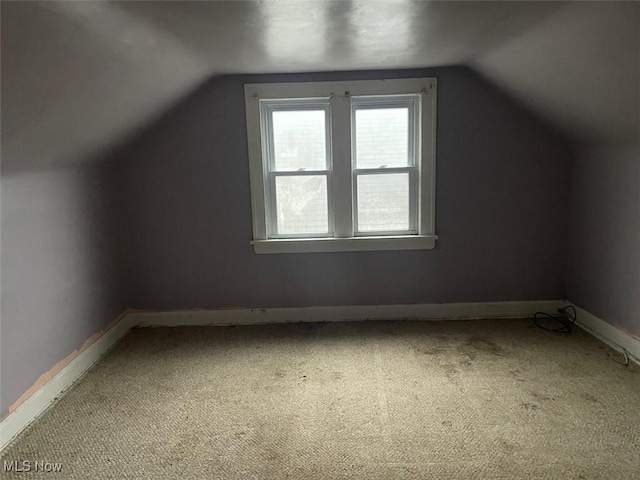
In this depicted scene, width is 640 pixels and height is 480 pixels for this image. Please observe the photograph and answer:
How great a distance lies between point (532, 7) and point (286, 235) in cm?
208

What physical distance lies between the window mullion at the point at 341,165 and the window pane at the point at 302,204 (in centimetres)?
A: 10

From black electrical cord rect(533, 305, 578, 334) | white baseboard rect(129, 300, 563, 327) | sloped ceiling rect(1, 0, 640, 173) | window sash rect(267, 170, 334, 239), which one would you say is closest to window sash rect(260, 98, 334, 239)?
window sash rect(267, 170, 334, 239)

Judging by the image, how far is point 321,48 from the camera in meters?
2.41

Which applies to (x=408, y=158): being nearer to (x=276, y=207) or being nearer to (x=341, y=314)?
(x=276, y=207)

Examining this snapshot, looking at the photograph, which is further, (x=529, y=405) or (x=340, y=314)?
(x=340, y=314)

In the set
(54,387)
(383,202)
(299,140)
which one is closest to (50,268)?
(54,387)

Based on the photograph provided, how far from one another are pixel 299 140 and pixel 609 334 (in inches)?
96.6

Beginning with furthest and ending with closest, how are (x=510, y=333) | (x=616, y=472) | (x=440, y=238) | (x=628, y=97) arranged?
1. (x=440, y=238)
2. (x=510, y=333)
3. (x=628, y=97)
4. (x=616, y=472)

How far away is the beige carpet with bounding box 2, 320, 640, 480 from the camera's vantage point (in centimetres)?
179

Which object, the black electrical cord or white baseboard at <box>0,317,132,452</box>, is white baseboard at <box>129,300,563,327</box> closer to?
the black electrical cord

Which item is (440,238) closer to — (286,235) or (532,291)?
(532,291)

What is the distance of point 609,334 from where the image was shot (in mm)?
2801

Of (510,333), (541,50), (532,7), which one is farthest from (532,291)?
(532,7)

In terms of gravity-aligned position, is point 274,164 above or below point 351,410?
above
